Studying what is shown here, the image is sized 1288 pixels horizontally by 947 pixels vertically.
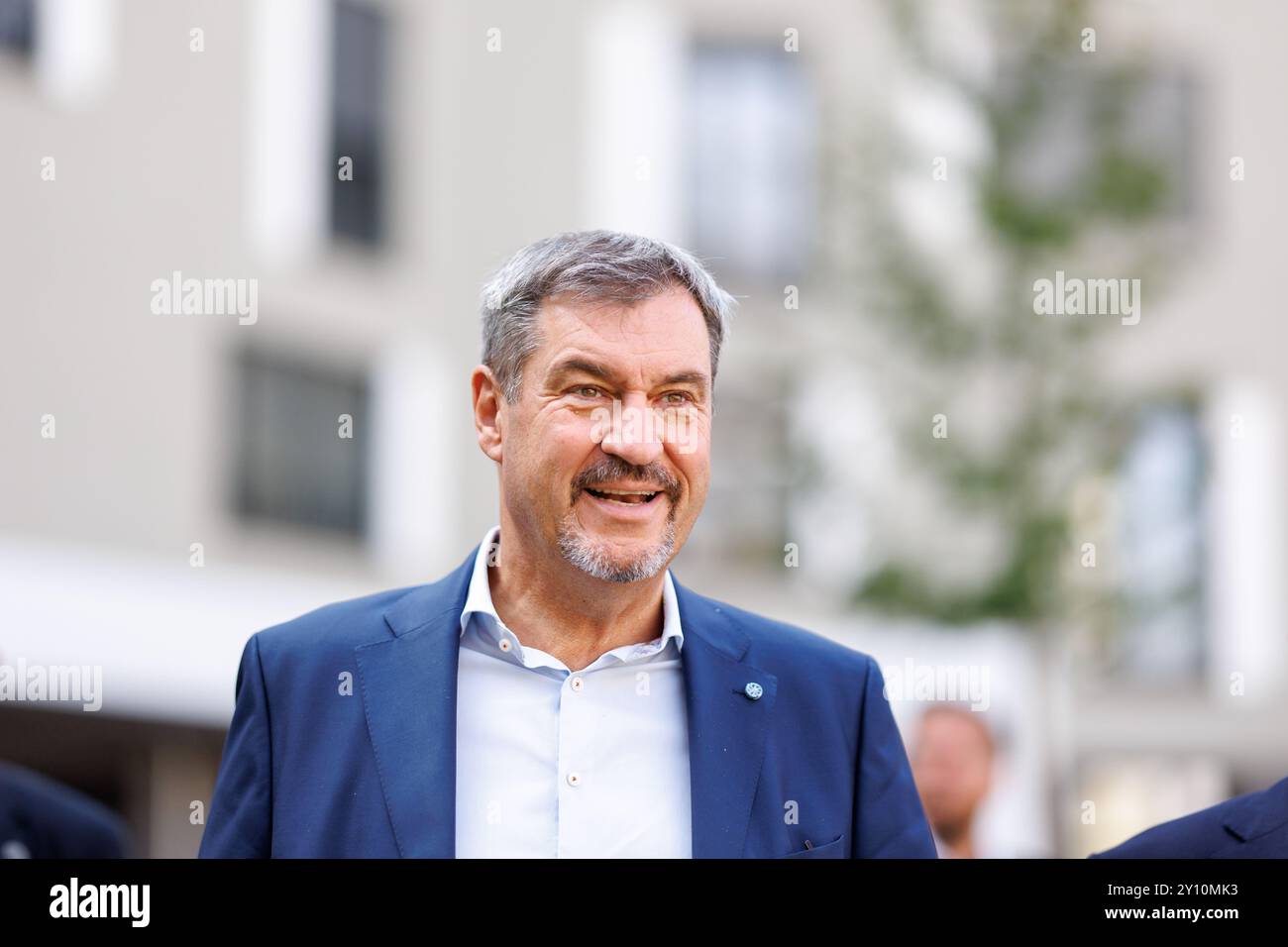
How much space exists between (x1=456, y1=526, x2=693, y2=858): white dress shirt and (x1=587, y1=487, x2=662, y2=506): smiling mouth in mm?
247

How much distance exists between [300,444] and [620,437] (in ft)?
49.1

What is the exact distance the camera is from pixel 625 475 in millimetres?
2840

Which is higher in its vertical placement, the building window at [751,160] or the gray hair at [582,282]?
the building window at [751,160]

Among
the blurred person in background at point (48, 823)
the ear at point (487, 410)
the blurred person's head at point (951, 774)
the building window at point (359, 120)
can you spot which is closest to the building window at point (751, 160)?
the building window at point (359, 120)

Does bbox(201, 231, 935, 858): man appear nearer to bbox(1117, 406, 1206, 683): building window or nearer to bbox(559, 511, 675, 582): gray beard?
bbox(559, 511, 675, 582): gray beard

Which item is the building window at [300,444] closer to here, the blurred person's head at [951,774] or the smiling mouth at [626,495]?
the blurred person's head at [951,774]

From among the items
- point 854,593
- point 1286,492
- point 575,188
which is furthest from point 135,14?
point 1286,492

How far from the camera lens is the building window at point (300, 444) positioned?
16.8 meters

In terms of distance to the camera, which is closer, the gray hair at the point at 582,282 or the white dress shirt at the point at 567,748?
the white dress shirt at the point at 567,748

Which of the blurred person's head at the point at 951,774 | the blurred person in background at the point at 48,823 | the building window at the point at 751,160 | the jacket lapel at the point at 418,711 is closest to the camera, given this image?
the jacket lapel at the point at 418,711

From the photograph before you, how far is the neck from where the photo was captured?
2949 millimetres

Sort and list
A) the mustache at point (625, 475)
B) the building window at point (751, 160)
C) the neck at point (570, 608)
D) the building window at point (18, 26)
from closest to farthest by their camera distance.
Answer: the mustache at point (625, 475) < the neck at point (570, 608) < the building window at point (18, 26) < the building window at point (751, 160)
